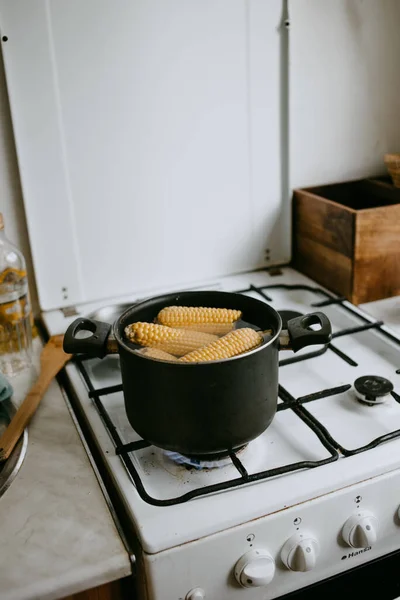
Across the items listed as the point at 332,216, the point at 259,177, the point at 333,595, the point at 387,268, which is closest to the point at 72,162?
the point at 259,177

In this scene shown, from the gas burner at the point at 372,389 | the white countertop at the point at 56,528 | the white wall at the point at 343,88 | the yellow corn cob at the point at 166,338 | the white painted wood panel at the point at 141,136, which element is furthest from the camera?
the white wall at the point at 343,88

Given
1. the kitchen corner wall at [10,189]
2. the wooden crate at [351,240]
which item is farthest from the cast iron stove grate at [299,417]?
the kitchen corner wall at [10,189]

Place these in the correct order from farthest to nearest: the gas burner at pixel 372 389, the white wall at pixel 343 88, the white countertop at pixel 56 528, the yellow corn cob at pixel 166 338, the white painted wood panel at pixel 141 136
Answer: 1. the white wall at pixel 343 88
2. the white painted wood panel at pixel 141 136
3. the gas burner at pixel 372 389
4. the yellow corn cob at pixel 166 338
5. the white countertop at pixel 56 528

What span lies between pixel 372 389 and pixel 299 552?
0.25m

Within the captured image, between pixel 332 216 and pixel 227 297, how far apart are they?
430mm

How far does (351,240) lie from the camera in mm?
1048

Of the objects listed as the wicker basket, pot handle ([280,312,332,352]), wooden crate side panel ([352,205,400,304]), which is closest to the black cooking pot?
pot handle ([280,312,332,352])

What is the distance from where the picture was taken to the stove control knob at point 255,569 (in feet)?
1.99

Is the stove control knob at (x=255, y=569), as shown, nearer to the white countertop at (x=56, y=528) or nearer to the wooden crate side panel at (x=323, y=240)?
the white countertop at (x=56, y=528)

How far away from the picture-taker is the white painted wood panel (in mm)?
979

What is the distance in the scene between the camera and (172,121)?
1.08 metres

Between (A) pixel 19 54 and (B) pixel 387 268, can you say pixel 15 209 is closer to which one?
(A) pixel 19 54

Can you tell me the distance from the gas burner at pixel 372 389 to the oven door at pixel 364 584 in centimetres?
19

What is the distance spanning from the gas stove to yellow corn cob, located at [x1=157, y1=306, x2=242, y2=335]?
15cm
